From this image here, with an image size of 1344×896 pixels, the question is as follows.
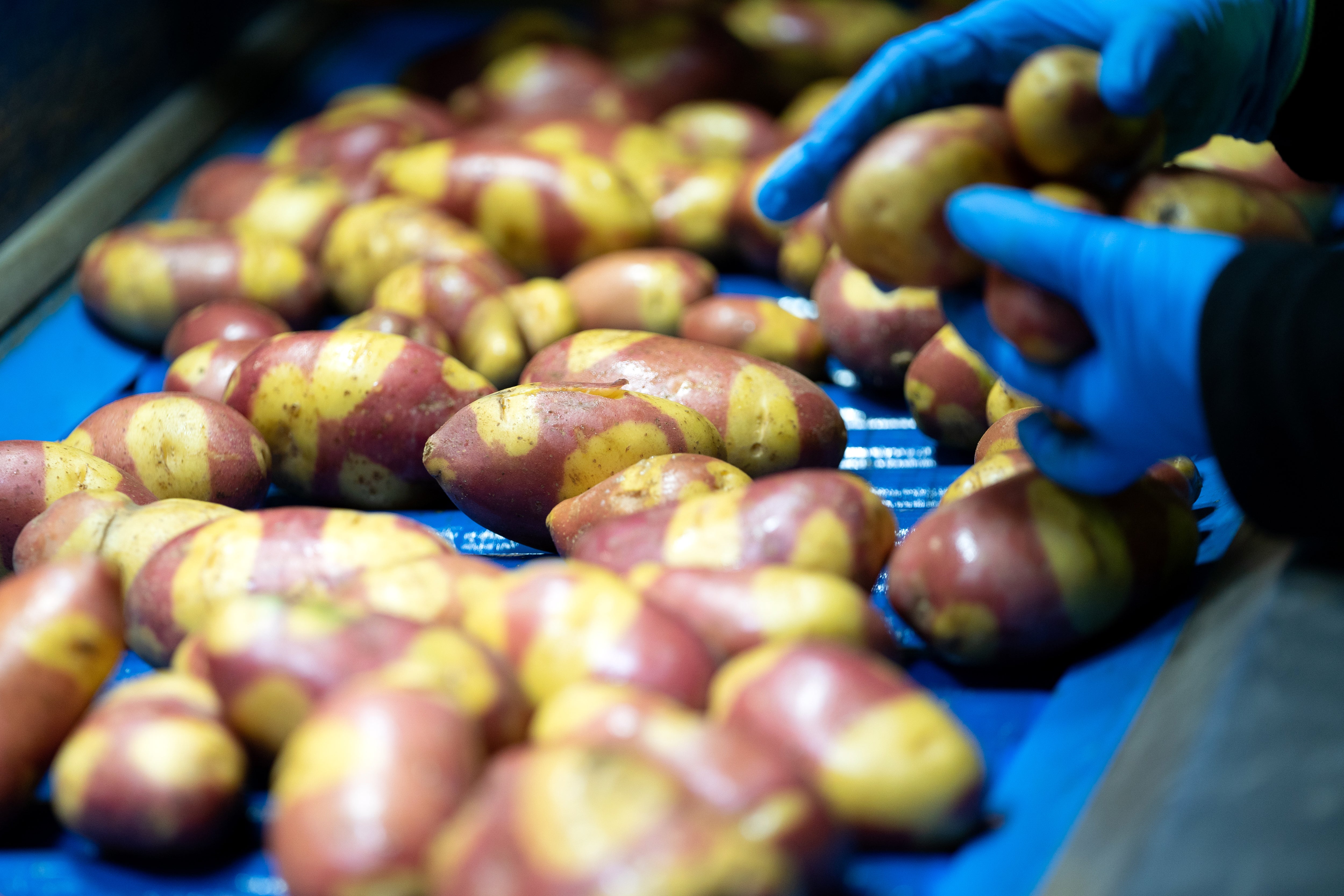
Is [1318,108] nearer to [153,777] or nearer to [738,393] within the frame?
[738,393]

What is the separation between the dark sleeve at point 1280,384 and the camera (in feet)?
3.01

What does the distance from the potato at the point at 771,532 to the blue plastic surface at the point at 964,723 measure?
→ 0.43ft

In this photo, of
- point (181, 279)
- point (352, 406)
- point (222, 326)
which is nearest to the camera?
point (352, 406)

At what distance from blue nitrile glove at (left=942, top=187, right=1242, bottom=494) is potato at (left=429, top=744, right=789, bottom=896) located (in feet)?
1.62

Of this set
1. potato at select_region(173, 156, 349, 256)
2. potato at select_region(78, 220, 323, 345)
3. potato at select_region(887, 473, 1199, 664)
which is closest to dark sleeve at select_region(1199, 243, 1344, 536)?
potato at select_region(887, 473, 1199, 664)

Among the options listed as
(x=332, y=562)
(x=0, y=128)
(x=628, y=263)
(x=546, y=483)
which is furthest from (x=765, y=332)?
(x=0, y=128)

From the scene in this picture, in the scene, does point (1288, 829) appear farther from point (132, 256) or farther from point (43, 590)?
point (132, 256)

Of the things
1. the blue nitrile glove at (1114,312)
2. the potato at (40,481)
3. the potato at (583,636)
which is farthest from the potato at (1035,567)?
the potato at (40,481)

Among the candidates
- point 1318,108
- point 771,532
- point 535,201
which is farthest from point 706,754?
point 535,201

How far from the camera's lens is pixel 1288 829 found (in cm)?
76

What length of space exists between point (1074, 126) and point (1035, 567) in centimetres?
39

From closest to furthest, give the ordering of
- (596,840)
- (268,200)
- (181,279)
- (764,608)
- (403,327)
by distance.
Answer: (596,840) < (764,608) < (403,327) < (181,279) < (268,200)

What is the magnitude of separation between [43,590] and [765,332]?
976mm

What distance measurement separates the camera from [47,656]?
105 centimetres
